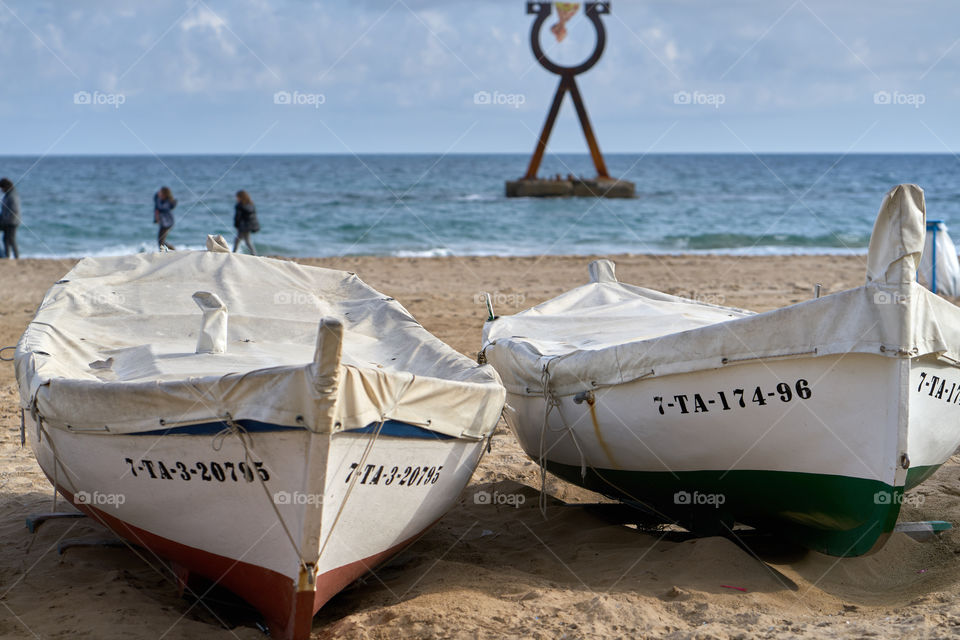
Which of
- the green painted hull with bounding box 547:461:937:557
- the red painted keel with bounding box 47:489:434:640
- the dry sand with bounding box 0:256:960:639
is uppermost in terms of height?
the green painted hull with bounding box 547:461:937:557

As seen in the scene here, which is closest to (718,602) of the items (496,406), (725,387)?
(725,387)

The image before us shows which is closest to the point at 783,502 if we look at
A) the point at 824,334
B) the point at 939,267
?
the point at 824,334

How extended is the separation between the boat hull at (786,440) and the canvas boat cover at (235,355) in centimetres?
89

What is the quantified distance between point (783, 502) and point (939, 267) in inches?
389

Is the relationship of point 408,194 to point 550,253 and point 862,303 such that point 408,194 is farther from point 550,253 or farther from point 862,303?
point 862,303

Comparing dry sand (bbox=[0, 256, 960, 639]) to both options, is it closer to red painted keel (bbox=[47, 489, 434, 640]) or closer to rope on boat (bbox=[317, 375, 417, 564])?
red painted keel (bbox=[47, 489, 434, 640])

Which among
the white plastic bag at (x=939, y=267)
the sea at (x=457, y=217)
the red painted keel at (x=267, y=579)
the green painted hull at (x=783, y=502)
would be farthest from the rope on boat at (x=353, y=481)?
the sea at (x=457, y=217)

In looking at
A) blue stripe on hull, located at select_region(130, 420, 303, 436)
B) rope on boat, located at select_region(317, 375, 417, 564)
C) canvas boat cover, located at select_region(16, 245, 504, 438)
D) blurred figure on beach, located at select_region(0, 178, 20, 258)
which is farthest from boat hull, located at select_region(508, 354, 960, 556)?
blurred figure on beach, located at select_region(0, 178, 20, 258)

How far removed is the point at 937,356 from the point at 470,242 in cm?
2079

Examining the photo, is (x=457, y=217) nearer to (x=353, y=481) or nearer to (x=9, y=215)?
(x=9, y=215)

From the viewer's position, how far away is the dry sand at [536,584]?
4281mm

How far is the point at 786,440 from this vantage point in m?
4.75

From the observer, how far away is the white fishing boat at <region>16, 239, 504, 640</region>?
3.87m

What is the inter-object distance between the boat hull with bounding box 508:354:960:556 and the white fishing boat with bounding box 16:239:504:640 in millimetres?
908
